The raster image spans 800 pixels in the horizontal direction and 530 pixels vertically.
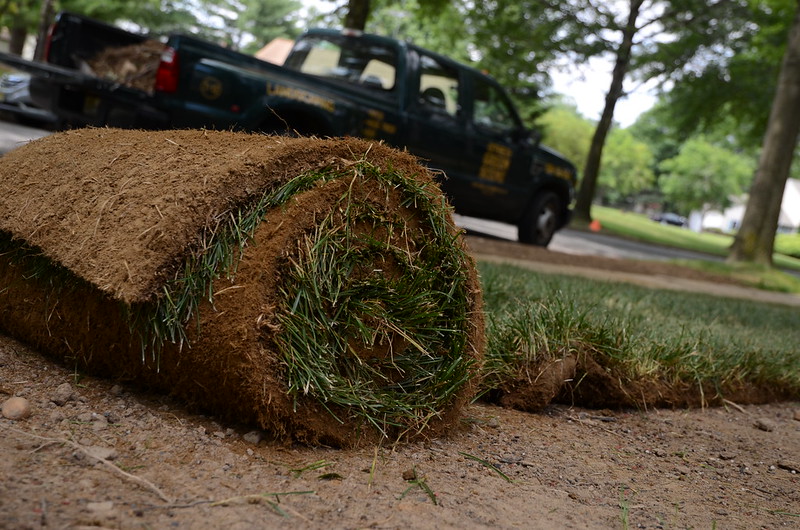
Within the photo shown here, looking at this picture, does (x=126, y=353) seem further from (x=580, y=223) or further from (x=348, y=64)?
(x=580, y=223)

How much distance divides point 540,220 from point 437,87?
3389 mm

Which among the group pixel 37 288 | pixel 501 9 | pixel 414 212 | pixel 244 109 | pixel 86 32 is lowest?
pixel 37 288

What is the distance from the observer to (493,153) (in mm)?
10633

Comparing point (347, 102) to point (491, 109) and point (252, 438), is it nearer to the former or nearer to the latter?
point (491, 109)

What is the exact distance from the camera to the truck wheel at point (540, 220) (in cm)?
1208

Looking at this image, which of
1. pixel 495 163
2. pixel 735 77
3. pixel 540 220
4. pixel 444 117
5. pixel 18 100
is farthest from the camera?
pixel 735 77

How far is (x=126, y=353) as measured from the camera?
274cm

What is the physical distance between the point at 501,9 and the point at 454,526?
22.3 metres

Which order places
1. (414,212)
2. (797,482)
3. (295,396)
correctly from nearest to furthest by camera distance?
(295,396) < (414,212) < (797,482)

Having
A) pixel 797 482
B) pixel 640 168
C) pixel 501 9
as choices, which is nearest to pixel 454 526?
pixel 797 482

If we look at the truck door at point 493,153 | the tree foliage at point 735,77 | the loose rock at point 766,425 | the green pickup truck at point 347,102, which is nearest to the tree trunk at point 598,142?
the tree foliage at point 735,77

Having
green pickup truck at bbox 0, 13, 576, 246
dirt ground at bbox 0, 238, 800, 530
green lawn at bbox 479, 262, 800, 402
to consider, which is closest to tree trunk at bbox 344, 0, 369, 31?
green pickup truck at bbox 0, 13, 576, 246

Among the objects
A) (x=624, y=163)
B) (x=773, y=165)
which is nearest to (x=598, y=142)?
(x=773, y=165)

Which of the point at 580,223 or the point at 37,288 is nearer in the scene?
the point at 37,288
